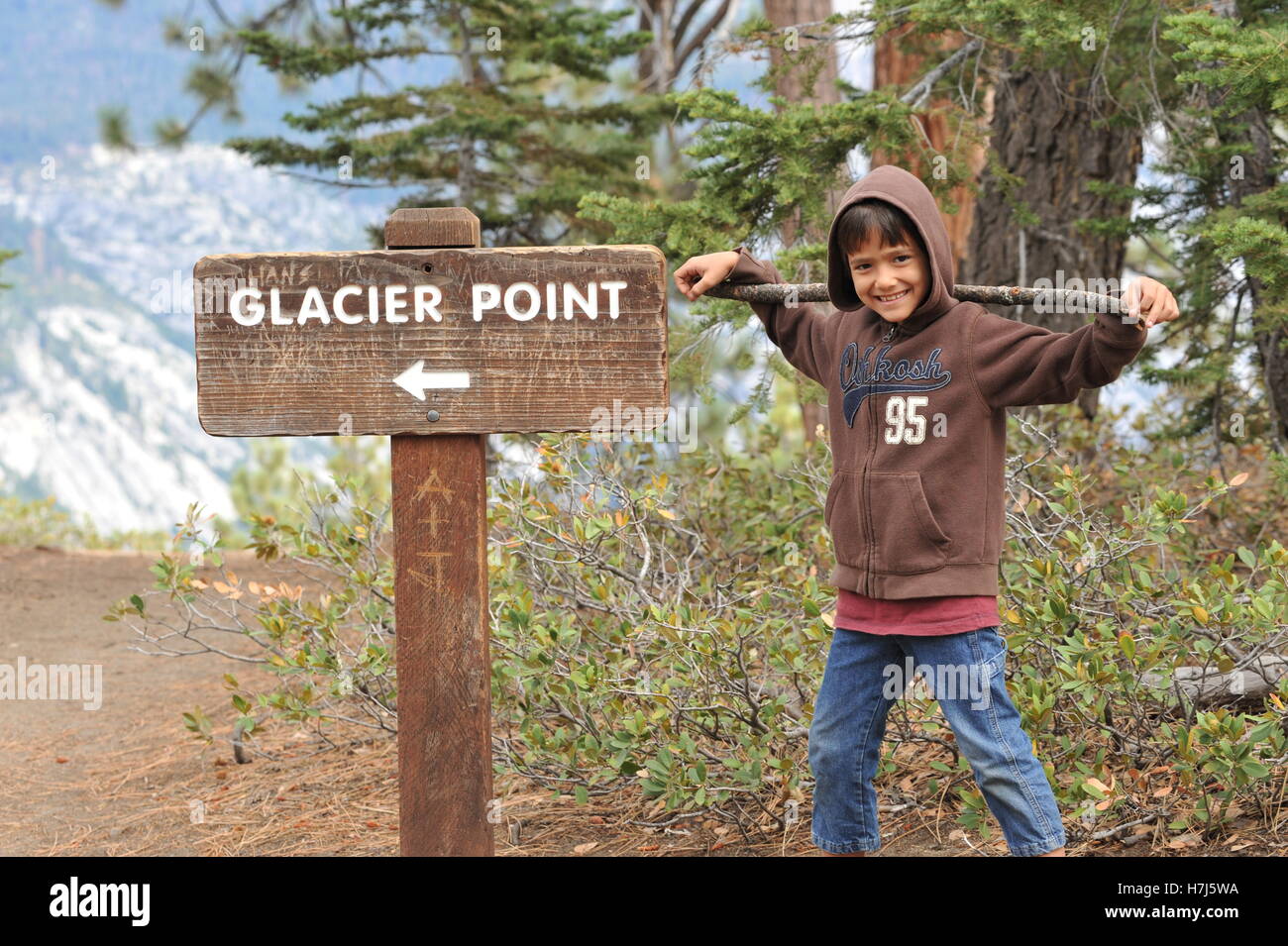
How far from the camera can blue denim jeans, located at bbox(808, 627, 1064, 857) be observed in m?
2.72

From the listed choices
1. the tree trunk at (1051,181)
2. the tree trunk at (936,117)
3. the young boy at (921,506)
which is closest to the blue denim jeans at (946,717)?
the young boy at (921,506)

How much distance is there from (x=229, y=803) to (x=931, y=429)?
3068 millimetres

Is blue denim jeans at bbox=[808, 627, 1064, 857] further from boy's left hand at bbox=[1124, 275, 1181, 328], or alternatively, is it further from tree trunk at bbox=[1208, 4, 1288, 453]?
tree trunk at bbox=[1208, 4, 1288, 453]

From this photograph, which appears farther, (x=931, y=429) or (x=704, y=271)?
(x=704, y=271)

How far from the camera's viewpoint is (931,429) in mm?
2766

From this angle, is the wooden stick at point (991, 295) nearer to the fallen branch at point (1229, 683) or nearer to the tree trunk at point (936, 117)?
the fallen branch at point (1229, 683)

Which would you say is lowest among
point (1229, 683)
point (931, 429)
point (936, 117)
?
point (1229, 683)

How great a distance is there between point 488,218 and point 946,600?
247 inches

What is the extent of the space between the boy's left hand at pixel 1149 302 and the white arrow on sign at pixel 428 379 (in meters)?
1.41

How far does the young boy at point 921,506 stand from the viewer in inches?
107

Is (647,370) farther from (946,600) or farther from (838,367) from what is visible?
(946,600)

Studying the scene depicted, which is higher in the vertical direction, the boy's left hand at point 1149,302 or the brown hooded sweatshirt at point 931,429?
the boy's left hand at point 1149,302

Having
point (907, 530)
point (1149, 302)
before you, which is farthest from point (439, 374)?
point (1149, 302)

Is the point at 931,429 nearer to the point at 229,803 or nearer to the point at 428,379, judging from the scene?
the point at 428,379
